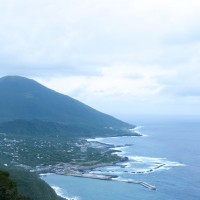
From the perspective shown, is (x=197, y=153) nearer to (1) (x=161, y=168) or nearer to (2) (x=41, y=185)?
(1) (x=161, y=168)

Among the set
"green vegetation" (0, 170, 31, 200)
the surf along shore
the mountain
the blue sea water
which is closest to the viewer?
"green vegetation" (0, 170, 31, 200)

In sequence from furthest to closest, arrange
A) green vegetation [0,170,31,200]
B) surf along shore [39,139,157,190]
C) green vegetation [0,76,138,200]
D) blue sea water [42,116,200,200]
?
surf along shore [39,139,157,190]
blue sea water [42,116,200,200]
green vegetation [0,76,138,200]
green vegetation [0,170,31,200]

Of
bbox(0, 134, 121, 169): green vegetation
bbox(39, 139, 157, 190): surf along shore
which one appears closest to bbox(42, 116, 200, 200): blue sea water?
bbox(39, 139, 157, 190): surf along shore

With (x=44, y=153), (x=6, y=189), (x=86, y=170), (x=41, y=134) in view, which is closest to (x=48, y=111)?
(x=41, y=134)

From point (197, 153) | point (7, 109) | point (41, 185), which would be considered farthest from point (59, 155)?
point (7, 109)

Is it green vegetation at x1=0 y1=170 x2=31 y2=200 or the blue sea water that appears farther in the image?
the blue sea water

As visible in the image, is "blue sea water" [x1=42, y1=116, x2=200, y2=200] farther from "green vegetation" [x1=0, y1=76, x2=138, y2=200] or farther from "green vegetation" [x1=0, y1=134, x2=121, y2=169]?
"green vegetation" [x1=0, y1=134, x2=121, y2=169]

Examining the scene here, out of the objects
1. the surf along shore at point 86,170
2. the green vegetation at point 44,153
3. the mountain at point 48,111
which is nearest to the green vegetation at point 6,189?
the surf along shore at point 86,170

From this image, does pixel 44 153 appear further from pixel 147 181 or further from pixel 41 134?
pixel 41 134

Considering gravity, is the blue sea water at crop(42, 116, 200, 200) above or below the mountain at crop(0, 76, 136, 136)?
below
